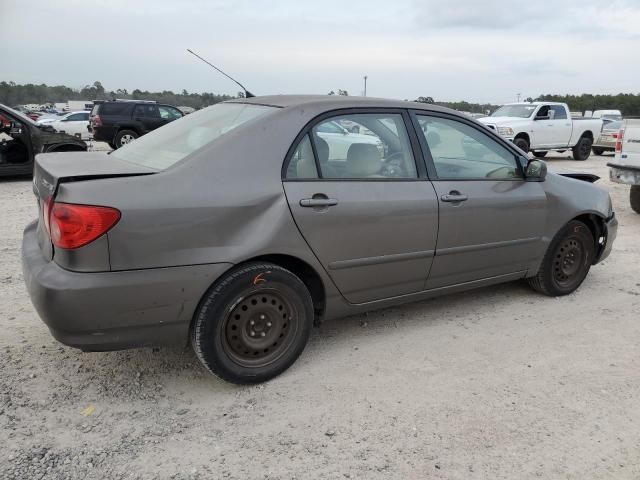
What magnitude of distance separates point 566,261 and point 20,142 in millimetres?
9764

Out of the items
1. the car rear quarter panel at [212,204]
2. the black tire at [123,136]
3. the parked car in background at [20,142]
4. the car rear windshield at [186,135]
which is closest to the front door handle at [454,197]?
the car rear quarter panel at [212,204]

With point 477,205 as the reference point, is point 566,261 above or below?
below

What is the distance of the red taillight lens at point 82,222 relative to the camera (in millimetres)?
2457

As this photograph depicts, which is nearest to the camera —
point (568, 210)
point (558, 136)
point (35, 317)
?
point (35, 317)

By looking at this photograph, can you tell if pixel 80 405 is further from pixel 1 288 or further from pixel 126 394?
pixel 1 288

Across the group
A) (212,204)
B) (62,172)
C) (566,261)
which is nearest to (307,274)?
(212,204)

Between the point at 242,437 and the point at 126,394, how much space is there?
76 centimetres

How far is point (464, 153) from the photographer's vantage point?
3.81 meters

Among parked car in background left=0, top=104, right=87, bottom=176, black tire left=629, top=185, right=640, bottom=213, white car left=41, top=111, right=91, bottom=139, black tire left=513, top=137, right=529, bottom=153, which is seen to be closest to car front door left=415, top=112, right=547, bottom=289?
black tire left=629, top=185, right=640, bottom=213

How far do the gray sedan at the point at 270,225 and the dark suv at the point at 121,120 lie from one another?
1393cm

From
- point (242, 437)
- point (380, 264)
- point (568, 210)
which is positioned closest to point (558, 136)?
point (568, 210)

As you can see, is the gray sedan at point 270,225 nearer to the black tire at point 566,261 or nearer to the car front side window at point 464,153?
the car front side window at point 464,153

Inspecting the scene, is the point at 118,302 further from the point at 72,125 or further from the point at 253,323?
the point at 72,125

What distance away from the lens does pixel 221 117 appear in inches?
135
